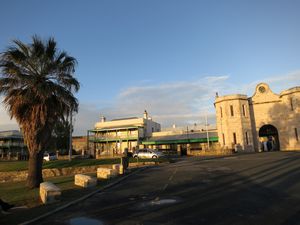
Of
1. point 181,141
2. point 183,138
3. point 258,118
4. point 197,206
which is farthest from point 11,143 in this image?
point 197,206

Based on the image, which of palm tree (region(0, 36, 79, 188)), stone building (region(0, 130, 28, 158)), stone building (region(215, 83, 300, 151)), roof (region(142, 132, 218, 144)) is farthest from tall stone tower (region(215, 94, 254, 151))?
stone building (region(0, 130, 28, 158))

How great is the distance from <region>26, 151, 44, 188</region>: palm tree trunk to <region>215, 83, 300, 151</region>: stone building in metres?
33.9

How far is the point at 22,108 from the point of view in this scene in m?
15.4

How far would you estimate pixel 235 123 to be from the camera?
4538 centimetres

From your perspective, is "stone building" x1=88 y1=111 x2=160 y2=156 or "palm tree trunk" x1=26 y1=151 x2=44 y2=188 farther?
"stone building" x1=88 y1=111 x2=160 y2=156

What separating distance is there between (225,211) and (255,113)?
142 feet

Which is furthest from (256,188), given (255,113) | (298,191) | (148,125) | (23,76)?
(148,125)

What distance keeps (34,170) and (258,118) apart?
1614 inches

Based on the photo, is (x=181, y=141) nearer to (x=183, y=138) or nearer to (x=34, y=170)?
(x=183, y=138)

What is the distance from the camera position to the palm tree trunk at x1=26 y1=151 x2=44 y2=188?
15514 millimetres

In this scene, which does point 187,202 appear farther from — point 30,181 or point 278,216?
point 30,181

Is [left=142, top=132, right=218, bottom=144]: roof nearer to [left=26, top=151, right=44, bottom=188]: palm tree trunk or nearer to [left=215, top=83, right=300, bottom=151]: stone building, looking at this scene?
[left=215, top=83, right=300, bottom=151]: stone building

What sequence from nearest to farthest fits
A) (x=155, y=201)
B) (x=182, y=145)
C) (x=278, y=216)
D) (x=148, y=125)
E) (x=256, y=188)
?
(x=278, y=216)
(x=155, y=201)
(x=256, y=188)
(x=182, y=145)
(x=148, y=125)

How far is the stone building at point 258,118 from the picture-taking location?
142 ft
